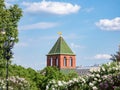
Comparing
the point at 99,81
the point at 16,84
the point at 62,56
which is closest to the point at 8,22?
the point at 16,84

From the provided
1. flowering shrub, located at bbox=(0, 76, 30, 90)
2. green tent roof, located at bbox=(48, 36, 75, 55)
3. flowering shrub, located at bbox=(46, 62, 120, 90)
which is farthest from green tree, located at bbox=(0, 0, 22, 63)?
green tent roof, located at bbox=(48, 36, 75, 55)

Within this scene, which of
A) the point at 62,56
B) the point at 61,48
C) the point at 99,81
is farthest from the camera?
the point at 62,56

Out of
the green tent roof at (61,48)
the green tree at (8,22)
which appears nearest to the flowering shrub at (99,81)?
the green tree at (8,22)

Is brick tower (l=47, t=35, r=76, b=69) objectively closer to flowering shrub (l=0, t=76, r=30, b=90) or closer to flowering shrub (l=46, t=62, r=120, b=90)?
flowering shrub (l=0, t=76, r=30, b=90)

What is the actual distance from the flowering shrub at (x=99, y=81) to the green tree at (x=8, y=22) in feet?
52.6

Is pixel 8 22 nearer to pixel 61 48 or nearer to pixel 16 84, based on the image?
pixel 16 84

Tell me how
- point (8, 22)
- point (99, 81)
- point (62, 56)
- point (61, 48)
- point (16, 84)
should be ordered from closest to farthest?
point (99, 81), point (16, 84), point (8, 22), point (61, 48), point (62, 56)

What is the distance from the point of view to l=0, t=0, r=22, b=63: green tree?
30703 mm

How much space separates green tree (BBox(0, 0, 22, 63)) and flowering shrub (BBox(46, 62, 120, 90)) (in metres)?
16.0

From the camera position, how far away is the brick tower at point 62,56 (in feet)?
344

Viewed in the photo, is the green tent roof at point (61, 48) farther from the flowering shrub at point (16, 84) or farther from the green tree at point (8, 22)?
the flowering shrub at point (16, 84)

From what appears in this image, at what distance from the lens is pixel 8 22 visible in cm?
3212

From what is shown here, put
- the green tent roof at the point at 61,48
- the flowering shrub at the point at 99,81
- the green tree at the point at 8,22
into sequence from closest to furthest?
the flowering shrub at the point at 99,81, the green tree at the point at 8,22, the green tent roof at the point at 61,48

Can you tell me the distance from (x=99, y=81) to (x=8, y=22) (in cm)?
1982
